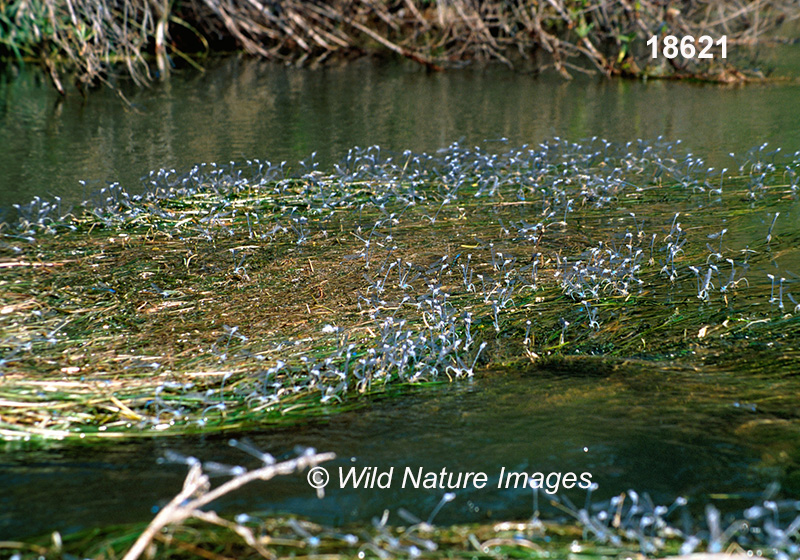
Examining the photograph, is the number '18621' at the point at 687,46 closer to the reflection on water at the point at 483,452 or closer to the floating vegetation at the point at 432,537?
the reflection on water at the point at 483,452

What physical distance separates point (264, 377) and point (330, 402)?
21cm

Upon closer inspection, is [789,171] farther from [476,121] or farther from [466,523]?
[466,523]

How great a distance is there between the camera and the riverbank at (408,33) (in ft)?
22.4

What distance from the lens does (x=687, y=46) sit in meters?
7.24

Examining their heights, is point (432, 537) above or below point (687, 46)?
below

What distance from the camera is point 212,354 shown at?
2512 millimetres

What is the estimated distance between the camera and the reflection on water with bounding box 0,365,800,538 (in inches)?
74.9

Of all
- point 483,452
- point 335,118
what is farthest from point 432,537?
point 335,118

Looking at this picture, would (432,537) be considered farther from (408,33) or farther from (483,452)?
(408,33)

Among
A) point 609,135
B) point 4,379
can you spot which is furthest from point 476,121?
point 4,379

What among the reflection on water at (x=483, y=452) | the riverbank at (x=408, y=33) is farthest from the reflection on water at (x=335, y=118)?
the reflection on water at (x=483, y=452)

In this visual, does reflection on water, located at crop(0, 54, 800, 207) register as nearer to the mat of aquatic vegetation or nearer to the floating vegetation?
the mat of aquatic vegetation

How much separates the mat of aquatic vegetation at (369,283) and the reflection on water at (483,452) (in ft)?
0.38

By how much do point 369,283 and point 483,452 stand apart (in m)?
1.14
